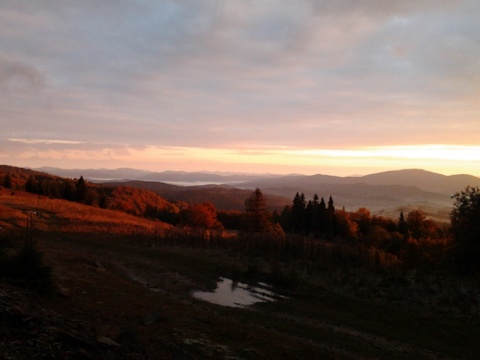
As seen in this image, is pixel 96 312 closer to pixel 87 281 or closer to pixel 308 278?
pixel 87 281

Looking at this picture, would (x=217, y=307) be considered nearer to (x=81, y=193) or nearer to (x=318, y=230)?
(x=318, y=230)

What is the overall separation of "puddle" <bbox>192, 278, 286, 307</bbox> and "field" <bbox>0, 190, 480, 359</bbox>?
71cm

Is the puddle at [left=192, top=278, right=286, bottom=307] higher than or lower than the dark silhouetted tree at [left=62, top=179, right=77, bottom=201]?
lower

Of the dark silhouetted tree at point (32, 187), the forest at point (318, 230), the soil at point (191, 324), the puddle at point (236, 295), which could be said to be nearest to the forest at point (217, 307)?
the soil at point (191, 324)

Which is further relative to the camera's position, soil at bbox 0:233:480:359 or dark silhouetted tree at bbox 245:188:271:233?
dark silhouetted tree at bbox 245:188:271:233

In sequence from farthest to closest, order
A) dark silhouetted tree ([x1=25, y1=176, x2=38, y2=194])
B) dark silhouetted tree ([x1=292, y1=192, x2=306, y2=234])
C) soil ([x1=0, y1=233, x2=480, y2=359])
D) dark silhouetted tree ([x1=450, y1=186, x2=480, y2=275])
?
dark silhouetted tree ([x1=292, y1=192, x2=306, y2=234]), dark silhouetted tree ([x1=25, y1=176, x2=38, y2=194]), dark silhouetted tree ([x1=450, y1=186, x2=480, y2=275]), soil ([x1=0, y1=233, x2=480, y2=359])

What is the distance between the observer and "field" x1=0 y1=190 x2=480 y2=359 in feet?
22.5

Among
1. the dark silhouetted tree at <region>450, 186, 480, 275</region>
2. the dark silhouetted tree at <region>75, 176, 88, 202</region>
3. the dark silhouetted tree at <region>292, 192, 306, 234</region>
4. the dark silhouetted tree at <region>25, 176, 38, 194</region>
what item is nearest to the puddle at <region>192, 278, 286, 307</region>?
the dark silhouetted tree at <region>450, 186, 480, 275</region>

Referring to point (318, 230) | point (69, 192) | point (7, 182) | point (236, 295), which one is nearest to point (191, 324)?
point (236, 295)

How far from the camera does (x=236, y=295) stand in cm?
1897

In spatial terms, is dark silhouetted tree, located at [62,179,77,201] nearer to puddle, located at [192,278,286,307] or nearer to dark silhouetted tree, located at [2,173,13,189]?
dark silhouetted tree, located at [2,173,13,189]

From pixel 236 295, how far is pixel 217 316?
20.0 feet

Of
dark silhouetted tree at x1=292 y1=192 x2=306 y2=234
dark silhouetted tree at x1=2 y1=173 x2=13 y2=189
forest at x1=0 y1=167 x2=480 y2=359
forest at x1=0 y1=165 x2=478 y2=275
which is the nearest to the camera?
forest at x1=0 y1=167 x2=480 y2=359

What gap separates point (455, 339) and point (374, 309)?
13.2 feet
